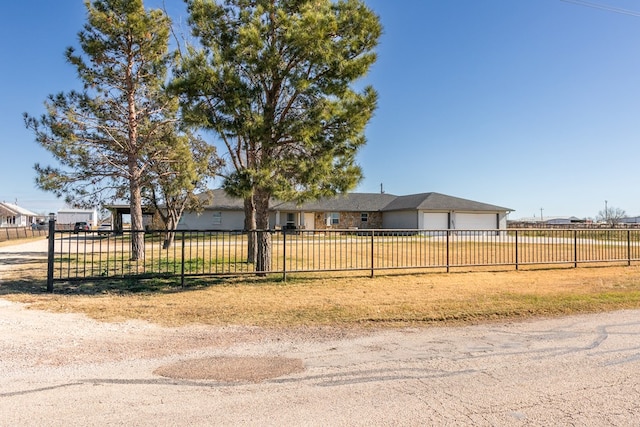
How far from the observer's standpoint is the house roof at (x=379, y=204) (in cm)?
3991

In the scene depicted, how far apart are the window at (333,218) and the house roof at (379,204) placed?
2.49 feet

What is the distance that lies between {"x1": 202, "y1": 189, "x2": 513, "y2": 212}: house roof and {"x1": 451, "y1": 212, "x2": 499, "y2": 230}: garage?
2.70 ft

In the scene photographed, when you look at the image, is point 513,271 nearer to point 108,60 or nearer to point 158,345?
point 158,345

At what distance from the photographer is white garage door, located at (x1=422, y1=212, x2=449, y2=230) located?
39.7 meters

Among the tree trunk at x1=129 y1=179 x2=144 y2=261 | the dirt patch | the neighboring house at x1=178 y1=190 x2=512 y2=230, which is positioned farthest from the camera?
the neighboring house at x1=178 y1=190 x2=512 y2=230

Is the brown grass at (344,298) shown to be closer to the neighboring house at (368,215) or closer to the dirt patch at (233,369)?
the dirt patch at (233,369)

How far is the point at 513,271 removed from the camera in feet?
43.0

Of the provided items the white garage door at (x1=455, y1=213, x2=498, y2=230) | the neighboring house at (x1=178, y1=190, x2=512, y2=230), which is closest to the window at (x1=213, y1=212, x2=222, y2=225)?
the neighboring house at (x1=178, y1=190, x2=512, y2=230)

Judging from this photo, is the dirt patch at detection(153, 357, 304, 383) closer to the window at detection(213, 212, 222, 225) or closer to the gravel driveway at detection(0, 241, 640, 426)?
the gravel driveway at detection(0, 241, 640, 426)

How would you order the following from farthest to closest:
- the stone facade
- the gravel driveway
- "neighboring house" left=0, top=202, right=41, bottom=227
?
"neighboring house" left=0, top=202, right=41, bottom=227 < the stone facade < the gravel driveway

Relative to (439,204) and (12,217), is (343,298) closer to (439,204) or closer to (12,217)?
(439,204)

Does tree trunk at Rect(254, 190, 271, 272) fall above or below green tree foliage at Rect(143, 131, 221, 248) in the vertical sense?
below

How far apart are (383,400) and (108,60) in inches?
650

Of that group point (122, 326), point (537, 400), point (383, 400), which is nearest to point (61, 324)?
point (122, 326)
